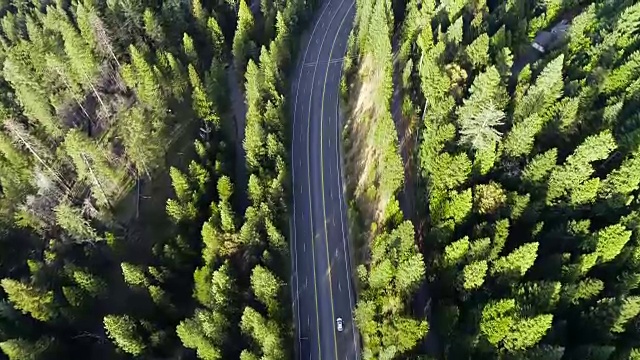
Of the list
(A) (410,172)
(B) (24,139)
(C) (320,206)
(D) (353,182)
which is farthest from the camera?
(D) (353,182)

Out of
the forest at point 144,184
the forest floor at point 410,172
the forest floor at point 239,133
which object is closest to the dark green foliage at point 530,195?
the forest floor at point 410,172

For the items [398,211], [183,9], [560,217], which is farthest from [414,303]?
[183,9]

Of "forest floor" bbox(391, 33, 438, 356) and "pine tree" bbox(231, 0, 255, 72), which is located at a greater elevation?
"pine tree" bbox(231, 0, 255, 72)

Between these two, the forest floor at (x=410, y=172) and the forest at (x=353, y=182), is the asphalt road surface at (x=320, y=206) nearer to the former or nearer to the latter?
the forest at (x=353, y=182)

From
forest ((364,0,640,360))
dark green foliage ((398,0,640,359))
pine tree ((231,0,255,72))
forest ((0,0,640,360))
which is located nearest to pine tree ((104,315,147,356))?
forest ((0,0,640,360))

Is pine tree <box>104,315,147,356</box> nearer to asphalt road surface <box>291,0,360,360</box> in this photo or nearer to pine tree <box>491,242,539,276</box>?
asphalt road surface <box>291,0,360,360</box>

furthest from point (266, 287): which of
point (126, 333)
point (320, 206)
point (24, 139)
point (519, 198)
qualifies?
point (24, 139)

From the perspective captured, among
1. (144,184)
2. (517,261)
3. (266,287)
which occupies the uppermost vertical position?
(144,184)

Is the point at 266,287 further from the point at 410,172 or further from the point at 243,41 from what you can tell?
the point at 243,41

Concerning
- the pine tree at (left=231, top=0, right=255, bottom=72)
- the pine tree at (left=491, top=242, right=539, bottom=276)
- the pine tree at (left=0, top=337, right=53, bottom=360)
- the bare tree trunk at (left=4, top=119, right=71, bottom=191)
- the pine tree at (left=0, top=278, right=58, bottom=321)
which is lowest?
the pine tree at (left=0, top=337, right=53, bottom=360)
